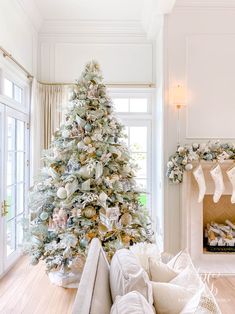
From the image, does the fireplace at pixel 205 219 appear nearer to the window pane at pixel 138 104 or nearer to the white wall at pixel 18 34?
the window pane at pixel 138 104

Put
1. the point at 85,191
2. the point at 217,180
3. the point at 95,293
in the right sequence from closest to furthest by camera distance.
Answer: the point at 95,293 → the point at 85,191 → the point at 217,180

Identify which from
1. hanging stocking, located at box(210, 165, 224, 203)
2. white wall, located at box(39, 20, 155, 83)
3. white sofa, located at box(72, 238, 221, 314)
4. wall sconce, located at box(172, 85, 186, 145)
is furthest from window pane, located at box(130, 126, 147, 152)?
white sofa, located at box(72, 238, 221, 314)

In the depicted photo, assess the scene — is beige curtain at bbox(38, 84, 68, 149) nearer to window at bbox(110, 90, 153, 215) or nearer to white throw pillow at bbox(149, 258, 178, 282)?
window at bbox(110, 90, 153, 215)

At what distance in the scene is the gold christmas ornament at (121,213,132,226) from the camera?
3.27 meters

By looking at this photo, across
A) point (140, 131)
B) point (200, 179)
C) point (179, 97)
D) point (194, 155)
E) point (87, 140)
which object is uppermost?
point (179, 97)

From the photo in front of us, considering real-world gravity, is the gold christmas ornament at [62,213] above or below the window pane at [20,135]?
below

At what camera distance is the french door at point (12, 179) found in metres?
3.43

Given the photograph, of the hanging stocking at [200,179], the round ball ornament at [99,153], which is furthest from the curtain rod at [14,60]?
the hanging stocking at [200,179]

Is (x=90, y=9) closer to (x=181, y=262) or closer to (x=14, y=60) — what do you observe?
(x=14, y=60)

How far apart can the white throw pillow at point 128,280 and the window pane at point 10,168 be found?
2.56 metres

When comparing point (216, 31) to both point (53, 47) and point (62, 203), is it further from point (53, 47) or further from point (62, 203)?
point (62, 203)

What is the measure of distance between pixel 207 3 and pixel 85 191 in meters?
3.02

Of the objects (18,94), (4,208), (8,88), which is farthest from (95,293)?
(18,94)

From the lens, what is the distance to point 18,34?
382 cm
